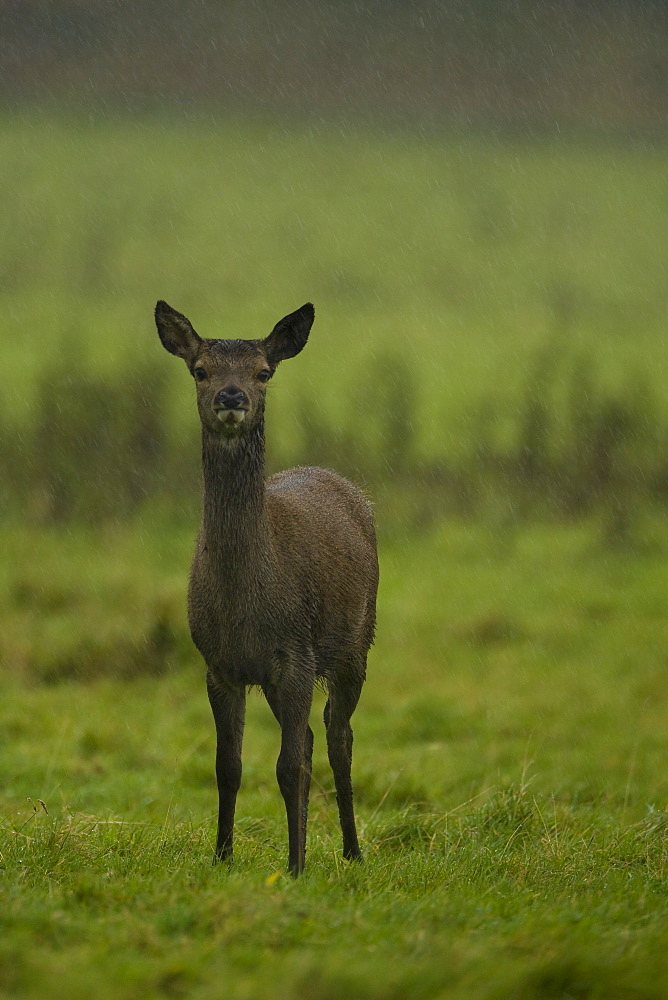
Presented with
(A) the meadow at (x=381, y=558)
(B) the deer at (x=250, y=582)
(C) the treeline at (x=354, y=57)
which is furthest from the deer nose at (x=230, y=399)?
(C) the treeline at (x=354, y=57)

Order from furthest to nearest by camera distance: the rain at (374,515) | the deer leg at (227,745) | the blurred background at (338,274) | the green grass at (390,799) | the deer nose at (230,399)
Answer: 1. the blurred background at (338,274)
2. the deer leg at (227,745)
3. the deer nose at (230,399)
4. the rain at (374,515)
5. the green grass at (390,799)

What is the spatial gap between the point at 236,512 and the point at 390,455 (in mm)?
15502

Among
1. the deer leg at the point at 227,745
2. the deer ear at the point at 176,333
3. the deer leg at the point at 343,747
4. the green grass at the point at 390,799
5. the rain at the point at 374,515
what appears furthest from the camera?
the deer leg at the point at 343,747

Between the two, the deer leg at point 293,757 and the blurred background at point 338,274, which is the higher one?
the blurred background at point 338,274

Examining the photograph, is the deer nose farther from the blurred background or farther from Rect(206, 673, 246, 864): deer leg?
the blurred background

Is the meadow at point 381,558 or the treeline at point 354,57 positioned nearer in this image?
the meadow at point 381,558

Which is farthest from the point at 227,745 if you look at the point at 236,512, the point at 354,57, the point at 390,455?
the point at 354,57

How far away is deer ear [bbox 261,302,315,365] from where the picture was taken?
6910mm

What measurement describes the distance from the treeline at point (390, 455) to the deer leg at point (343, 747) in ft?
38.0

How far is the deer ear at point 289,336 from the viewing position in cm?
691

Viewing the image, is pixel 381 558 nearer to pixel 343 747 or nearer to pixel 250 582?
pixel 343 747

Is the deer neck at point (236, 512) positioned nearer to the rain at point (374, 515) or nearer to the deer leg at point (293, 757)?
the rain at point (374, 515)

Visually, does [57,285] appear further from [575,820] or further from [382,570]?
[575,820]

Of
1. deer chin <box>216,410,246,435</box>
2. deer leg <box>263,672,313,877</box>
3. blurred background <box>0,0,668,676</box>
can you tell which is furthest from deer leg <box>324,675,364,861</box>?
blurred background <box>0,0,668,676</box>
